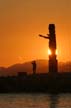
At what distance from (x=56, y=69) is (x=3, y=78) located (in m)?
22.3

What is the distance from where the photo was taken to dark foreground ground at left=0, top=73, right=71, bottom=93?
123 m

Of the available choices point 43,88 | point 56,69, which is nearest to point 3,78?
point 43,88

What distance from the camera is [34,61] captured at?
401ft

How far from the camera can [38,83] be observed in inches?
4931

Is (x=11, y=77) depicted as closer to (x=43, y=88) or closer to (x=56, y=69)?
(x=43, y=88)

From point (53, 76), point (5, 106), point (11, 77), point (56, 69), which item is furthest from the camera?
point (11, 77)

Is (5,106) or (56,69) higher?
(56,69)

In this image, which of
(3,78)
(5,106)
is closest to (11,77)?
(3,78)

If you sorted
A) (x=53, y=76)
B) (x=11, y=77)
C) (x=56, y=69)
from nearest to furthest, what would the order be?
(x=56, y=69) → (x=53, y=76) → (x=11, y=77)

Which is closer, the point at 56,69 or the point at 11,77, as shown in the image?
the point at 56,69

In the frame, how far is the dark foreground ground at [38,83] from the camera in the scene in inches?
4838

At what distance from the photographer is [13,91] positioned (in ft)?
409

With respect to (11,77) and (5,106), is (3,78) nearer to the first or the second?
(11,77)

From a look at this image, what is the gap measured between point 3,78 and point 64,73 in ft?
42.8
